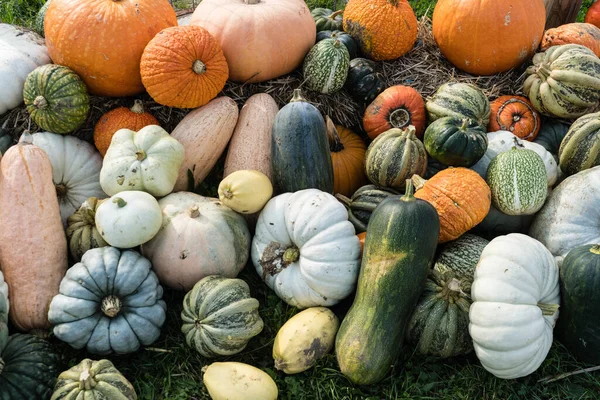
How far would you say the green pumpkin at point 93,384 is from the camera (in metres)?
2.77

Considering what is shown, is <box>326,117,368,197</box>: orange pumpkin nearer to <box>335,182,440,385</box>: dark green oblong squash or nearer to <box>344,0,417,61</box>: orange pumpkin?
<box>344,0,417,61</box>: orange pumpkin

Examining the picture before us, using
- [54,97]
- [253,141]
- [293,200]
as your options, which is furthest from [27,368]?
[253,141]

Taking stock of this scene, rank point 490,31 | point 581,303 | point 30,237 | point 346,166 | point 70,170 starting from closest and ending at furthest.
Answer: point 581,303 < point 30,237 < point 70,170 < point 346,166 < point 490,31

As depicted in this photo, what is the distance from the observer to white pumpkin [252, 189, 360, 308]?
3330 millimetres

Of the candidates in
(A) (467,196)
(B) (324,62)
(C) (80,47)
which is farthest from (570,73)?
(C) (80,47)

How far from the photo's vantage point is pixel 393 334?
10.3ft

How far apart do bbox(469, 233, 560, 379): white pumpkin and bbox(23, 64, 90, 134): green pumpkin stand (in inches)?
118

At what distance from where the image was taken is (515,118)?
4328mm

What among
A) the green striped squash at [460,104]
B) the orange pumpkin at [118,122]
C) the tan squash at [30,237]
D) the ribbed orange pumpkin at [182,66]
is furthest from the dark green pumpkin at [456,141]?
the tan squash at [30,237]

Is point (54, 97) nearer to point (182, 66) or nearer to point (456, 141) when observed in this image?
point (182, 66)

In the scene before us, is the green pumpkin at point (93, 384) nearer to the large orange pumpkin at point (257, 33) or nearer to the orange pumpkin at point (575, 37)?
the large orange pumpkin at point (257, 33)

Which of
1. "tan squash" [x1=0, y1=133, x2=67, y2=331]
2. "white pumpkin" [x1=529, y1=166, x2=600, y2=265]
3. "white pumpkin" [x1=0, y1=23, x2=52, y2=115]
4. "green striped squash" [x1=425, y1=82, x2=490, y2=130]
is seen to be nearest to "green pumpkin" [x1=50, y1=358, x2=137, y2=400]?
"tan squash" [x1=0, y1=133, x2=67, y2=331]

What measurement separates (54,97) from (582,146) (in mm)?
3760

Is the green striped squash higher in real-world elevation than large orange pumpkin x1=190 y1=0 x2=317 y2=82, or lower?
lower
